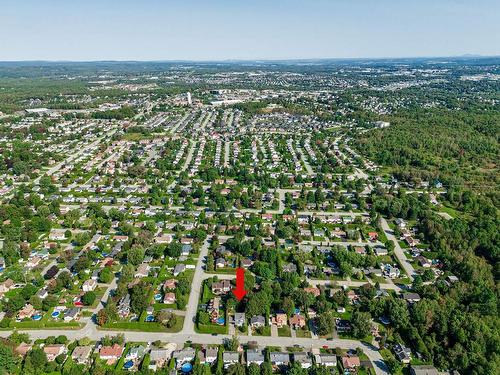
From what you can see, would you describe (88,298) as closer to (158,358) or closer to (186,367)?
(158,358)

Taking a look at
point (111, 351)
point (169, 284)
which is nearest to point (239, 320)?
point (169, 284)

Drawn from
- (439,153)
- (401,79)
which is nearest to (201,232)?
(439,153)

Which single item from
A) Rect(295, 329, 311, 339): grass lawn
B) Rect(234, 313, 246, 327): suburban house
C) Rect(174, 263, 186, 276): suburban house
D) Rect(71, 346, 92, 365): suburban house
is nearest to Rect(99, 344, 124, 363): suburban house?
Rect(71, 346, 92, 365): suburban house

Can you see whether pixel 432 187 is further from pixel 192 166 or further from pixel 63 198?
pixel 63 198

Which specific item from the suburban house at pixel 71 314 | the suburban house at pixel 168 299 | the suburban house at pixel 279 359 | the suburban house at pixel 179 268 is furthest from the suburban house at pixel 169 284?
the suburban house at pixel 279 359

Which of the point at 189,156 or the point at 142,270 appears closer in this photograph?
the point at 142,270

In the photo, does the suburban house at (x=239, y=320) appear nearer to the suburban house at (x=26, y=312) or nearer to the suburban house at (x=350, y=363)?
the suburban house at (x=350, y=363)
